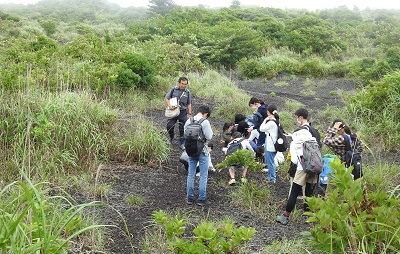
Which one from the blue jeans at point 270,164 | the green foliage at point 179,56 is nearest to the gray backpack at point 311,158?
the blue jeans at point 270,164

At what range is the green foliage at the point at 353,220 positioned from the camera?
9.09 ft

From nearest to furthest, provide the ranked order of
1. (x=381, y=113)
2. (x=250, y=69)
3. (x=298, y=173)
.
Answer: (x=298, y=173), (x=381, y=113), (x=250, y=69)

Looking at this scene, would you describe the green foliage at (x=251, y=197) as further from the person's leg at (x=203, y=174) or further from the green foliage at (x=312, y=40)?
the green foliage at (x=312, y=40)

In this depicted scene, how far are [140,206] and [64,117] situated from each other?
1.94m

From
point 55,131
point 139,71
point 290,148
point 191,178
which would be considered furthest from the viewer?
point 139,71

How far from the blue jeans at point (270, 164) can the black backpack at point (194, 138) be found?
1.49 metres

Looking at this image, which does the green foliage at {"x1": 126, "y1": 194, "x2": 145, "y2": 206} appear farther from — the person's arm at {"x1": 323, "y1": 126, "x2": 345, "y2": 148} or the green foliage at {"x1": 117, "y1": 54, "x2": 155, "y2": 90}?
the green foliage at {"x1": 117, "y1": 54, "x2": 155, "y2": 90}

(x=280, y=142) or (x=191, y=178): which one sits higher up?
(x=280, y=142)

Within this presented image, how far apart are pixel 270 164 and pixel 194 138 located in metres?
1.80

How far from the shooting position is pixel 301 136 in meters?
5.15

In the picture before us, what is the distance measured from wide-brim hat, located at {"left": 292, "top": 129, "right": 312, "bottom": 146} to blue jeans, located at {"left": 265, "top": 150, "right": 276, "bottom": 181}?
1310 mm

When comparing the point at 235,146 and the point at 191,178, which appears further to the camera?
the point at 235,146

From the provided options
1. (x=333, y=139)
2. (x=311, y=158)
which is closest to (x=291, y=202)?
(x=311, y=158)

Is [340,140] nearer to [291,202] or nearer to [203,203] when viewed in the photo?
[291,202]
